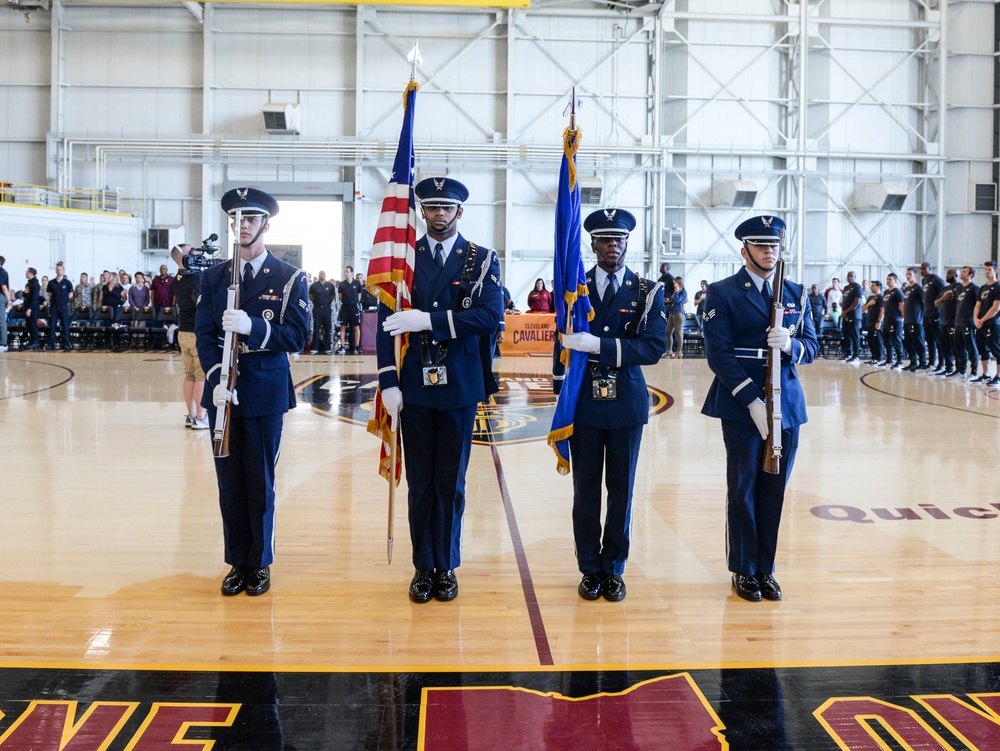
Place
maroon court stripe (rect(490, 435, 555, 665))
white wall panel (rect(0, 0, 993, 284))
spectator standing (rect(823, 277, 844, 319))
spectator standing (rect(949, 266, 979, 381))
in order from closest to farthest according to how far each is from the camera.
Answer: maroon court stripe (rect(490, 435, 555, 665)) → spectator standing (rect(949, 266, 979, 381)) → spectator standing (rect(823, 277, 844, 319)) → white wall panel (rect(0, 0, 993, 284))

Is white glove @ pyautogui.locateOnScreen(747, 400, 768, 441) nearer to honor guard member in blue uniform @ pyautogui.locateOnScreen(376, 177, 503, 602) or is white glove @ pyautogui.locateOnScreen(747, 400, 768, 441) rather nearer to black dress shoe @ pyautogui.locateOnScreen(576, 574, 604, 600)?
black dress shoe @ pyautogui.locateOnScreen(576, 574, 604, 600)

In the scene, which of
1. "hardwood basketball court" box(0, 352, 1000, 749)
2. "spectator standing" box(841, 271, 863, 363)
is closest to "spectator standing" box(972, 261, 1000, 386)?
"spectator standing" box(841, 271, 863, 363)

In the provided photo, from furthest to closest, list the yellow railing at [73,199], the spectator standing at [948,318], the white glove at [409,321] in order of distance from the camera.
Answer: the yellow railing at [73,199], the spectator standing at [948,318], the white glove at [409,321]

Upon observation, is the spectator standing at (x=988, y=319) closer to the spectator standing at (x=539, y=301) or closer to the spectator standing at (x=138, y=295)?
the spectator standing at (x=539, y=301)

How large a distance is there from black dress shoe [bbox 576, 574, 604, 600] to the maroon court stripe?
0.21 meters

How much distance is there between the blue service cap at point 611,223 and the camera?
13.1ft

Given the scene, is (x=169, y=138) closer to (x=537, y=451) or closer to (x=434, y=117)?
(x=434, y=117)

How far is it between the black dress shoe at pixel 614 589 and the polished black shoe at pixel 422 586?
76 cm

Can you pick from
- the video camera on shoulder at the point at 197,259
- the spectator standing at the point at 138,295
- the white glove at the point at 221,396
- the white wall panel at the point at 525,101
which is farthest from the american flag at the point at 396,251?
the white wall panel at the point at 525,101

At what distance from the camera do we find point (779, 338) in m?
3.93

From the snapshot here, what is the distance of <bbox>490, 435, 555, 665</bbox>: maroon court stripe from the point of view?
11.3 feet

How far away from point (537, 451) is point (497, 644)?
4.13 m

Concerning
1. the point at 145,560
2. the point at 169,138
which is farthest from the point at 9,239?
the point at 145,560

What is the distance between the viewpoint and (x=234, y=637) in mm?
3537
